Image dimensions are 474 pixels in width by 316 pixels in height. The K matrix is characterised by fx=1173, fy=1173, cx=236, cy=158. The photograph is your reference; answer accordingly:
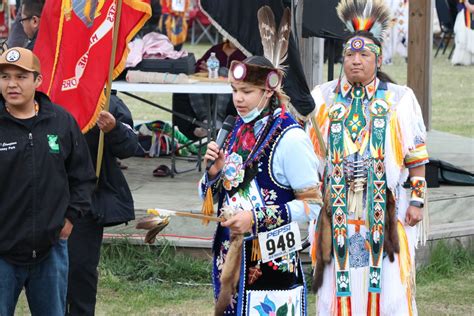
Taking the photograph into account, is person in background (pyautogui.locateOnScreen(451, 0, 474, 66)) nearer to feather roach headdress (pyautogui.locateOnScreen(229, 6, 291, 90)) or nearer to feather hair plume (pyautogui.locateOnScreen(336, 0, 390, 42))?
feather hair plume (pyautogui.locateOnScreen(336, 0, 390, 42))

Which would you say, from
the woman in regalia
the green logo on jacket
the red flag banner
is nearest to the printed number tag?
the woman in regalia

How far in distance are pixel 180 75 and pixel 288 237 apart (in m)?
4.45

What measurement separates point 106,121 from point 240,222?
1290 millimetres

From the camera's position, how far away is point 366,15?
621 centimetres

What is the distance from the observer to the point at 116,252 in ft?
26.0

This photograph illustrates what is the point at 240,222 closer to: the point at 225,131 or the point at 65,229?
the point at 225,131

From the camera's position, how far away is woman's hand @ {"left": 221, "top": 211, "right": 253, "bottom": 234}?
4.74m

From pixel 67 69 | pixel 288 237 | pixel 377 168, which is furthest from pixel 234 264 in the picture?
pixel 67 69

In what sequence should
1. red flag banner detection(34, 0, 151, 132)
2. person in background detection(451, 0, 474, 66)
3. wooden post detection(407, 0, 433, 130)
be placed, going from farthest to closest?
1. person in background detection(451, 0, 474, 66)
2. wooden post detection(407, 0, 433, 130)
3. red flag banner detection(34, 0, 151, 132)

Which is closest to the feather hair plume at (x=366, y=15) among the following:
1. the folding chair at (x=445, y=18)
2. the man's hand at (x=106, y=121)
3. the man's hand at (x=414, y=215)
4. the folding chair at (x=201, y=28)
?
the man's hand at (x=414, y=215)

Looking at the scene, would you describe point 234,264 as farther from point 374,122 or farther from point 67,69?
point 67,69

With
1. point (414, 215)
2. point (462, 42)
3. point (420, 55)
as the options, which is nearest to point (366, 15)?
point (414, 215)

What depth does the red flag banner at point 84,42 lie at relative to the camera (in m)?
6.30

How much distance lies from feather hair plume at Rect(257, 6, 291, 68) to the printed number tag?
2.36 feet
